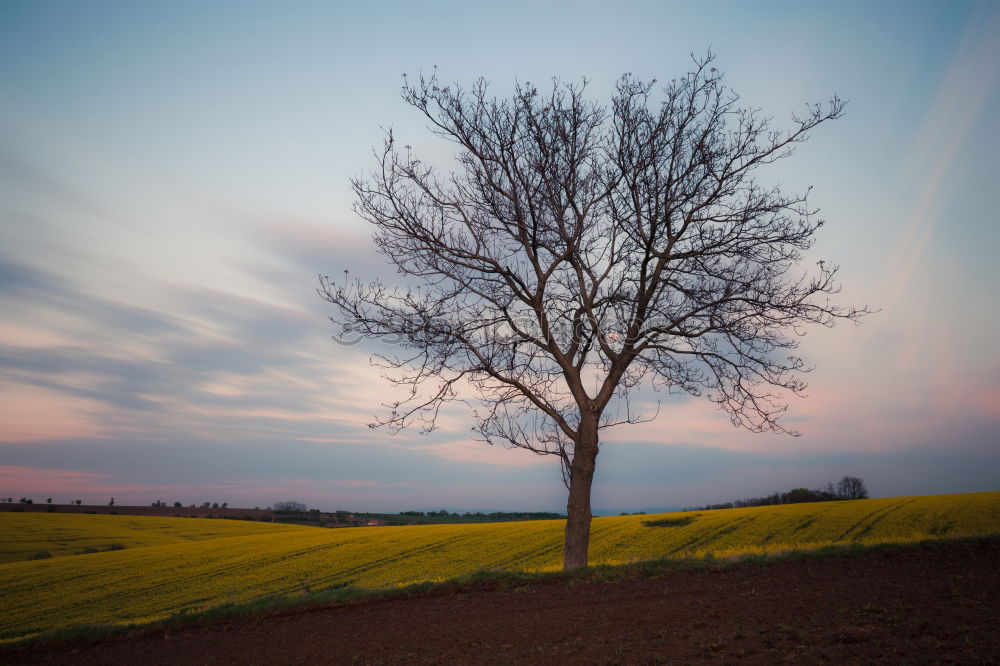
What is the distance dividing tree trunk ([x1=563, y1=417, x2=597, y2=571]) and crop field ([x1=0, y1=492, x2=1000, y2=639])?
407cm

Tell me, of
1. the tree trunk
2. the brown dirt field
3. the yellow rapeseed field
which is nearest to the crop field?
the tree trunk

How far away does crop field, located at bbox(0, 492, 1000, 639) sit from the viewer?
18562 millimetres

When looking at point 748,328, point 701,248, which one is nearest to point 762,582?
point 748,328

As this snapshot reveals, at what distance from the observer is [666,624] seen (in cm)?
630

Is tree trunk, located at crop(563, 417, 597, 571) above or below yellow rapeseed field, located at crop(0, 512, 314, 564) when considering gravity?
above

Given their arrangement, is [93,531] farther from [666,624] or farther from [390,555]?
[666,624]

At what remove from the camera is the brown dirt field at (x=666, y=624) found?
5113mm

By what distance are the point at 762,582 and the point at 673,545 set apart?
13.6 m

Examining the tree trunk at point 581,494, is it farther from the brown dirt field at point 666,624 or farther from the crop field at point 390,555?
the crop field at point 390,555

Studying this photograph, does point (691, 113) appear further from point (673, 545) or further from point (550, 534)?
point (550, 534)

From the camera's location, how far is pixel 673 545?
20.8 m

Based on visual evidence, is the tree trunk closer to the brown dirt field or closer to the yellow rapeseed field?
the brown dirt field

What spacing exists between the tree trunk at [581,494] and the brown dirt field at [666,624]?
73.6 inches

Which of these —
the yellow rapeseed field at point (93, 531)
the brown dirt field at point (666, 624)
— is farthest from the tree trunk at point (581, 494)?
the yellow rapeseed field at point (93, 531)
